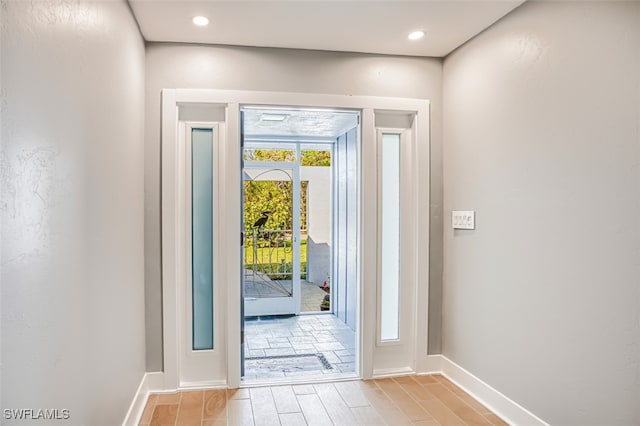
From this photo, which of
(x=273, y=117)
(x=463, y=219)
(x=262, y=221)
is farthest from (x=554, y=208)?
(x=262, y=221)

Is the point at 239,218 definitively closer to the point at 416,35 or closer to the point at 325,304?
the point at 416,35

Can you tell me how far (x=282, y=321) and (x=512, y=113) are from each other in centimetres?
390

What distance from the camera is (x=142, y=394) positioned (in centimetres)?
282

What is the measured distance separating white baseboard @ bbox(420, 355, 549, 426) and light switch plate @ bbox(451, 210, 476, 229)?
1.07m

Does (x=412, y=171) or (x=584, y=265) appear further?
(x=412, y=171)

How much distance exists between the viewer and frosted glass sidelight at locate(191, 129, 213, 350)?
3.18 meters

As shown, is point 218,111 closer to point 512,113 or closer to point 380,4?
point 380,4

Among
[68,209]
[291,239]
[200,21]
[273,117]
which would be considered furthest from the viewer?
[291,239]

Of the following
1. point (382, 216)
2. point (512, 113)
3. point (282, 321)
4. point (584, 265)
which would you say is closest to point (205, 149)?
point (382, 216)

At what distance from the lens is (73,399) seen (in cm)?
156

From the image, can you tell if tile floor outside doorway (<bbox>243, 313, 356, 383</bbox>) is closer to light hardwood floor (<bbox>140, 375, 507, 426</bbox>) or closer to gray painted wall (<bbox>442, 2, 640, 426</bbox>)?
light hardwood floor (<bbox>140, 375, 507, 426</bbox>)

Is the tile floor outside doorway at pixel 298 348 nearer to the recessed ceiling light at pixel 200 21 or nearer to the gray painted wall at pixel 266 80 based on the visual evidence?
the gray painted wall at pixel 266 80

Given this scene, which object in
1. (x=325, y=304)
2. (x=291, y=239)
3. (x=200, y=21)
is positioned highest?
(x=200, y=21)

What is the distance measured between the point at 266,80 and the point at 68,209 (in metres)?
2.00
